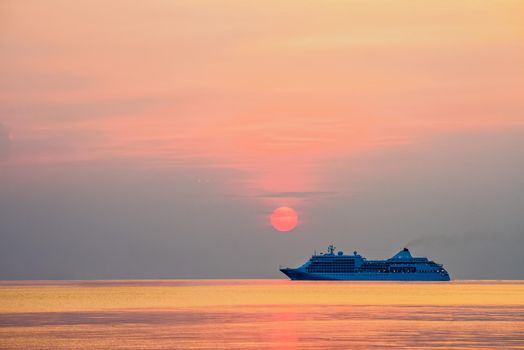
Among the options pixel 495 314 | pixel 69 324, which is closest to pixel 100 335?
pixel 69 324

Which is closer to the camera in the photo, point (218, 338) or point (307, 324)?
point (218, 338)

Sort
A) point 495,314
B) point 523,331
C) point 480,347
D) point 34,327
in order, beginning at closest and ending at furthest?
1. point 480,347
2. point 523,331
3. point 34,327
4. point 495,314

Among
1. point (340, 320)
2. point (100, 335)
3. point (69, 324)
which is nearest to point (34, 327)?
point (69, 324)

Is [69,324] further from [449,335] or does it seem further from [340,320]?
[449,335]

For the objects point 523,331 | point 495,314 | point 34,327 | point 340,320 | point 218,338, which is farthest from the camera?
point 495,314

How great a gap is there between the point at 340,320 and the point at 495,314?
84.8ft

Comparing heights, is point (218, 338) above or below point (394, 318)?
below

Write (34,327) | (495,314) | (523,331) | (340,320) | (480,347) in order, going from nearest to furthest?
1. (480,347)
2. (523,331)
3. (34,327)
4. (340,320)
5. (495,314)

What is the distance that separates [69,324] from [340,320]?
29.2 m

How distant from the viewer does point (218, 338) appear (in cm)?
8850

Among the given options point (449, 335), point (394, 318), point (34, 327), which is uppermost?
point (394, 318)

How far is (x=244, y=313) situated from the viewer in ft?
443

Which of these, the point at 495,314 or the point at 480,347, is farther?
the point at 495,314

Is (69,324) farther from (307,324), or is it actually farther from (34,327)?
(307,324)
